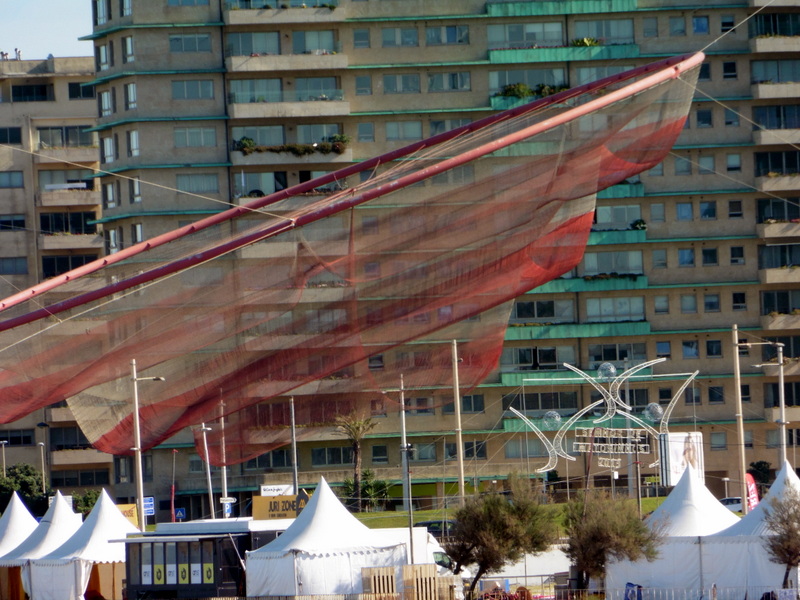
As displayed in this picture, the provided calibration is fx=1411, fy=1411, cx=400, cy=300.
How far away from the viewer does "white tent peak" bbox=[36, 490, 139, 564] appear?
128 ft

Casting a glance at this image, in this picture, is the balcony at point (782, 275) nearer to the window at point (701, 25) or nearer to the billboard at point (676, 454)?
the window at point (701, 25)

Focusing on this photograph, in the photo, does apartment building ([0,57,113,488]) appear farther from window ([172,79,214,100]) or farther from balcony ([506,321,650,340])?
balcony ([506,321,650,340])

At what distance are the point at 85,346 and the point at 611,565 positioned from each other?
1715 cm

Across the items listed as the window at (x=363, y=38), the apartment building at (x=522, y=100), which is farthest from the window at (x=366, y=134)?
the window at (x=363, y=38)

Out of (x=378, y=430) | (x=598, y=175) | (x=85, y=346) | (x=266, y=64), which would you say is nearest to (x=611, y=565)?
(x=598, y=175)

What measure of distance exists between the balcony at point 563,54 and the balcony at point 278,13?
997 cm

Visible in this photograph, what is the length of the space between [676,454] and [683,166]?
31910 millimetres

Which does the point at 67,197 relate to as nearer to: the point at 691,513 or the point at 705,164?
the point at 705,164

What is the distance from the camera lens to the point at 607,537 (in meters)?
34.6

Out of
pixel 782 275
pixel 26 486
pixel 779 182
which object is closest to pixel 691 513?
pixel 782 275

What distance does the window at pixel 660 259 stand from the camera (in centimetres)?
8669

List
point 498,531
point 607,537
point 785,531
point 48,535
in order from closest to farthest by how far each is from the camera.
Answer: point 785,531, point 607,537, point 498,531, point 48,535

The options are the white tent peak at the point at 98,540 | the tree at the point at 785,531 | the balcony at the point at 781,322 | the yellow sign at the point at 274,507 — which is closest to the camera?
the tree at the point at 785,531

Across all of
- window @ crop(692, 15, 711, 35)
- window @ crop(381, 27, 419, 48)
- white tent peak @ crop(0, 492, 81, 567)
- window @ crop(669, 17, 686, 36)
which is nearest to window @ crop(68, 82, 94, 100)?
window @ crop(381, 27, 419, 48)
